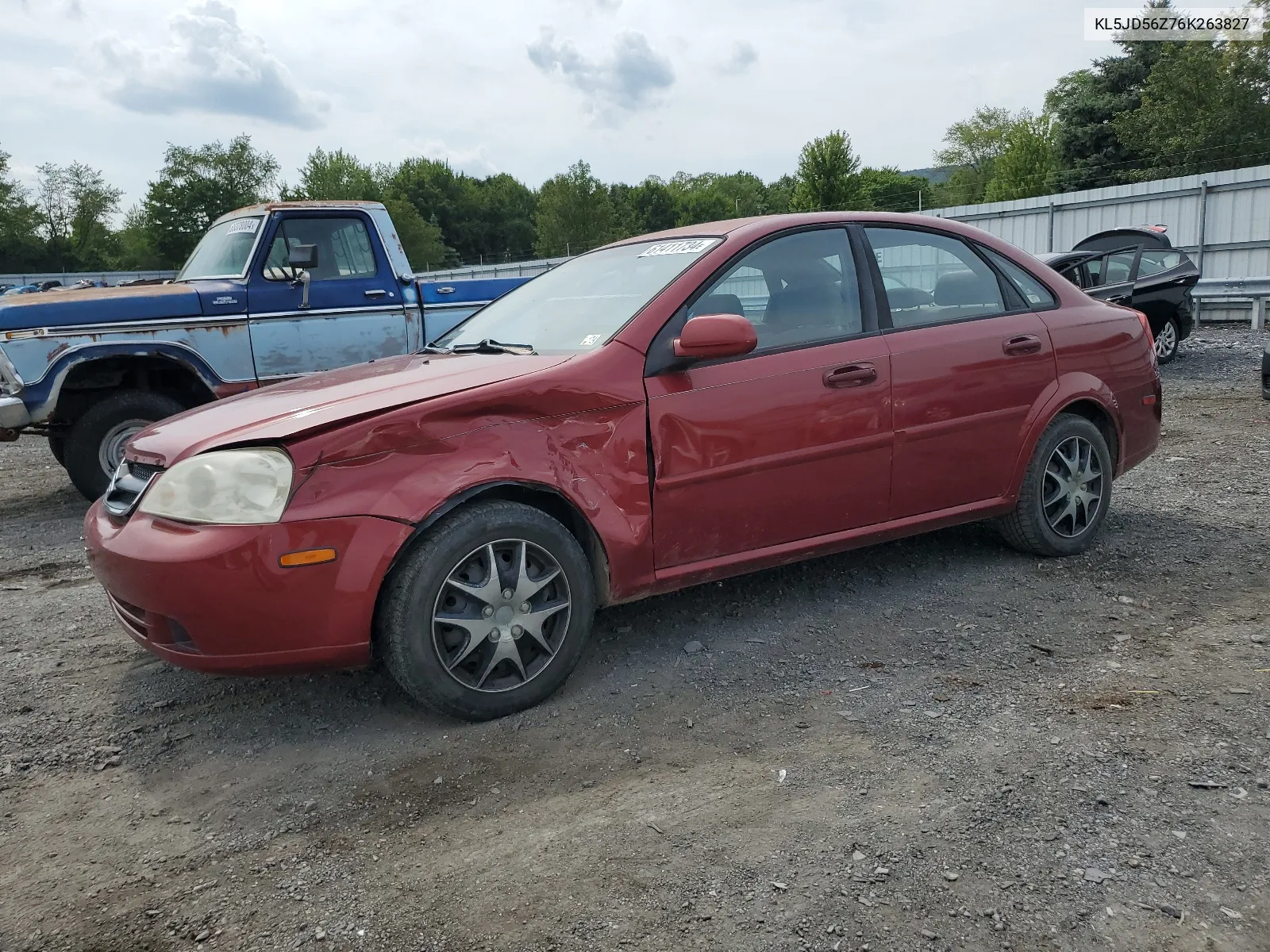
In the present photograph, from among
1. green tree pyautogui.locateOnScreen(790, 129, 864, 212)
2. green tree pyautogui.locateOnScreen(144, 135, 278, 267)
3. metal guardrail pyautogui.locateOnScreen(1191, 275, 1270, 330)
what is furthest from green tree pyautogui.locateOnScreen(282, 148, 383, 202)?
metal guardrail pyautogui.locateOnScreen(1191, 275, 1270, 330)

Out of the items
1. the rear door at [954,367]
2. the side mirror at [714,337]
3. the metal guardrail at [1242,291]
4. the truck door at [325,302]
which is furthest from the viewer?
the metal guardrail at [1242,291]

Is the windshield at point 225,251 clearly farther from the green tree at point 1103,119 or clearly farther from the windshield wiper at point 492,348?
the green tree at point 1103,119

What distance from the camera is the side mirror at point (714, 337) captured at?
342 cm

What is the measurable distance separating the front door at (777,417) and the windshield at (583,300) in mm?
208

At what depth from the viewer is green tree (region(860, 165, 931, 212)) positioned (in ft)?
172

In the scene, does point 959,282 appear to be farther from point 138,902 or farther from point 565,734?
point 138,902

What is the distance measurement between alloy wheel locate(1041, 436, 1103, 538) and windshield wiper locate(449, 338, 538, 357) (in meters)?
2.51

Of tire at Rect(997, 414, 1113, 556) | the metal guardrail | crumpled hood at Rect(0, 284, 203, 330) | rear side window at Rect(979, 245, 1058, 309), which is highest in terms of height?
crumpled hood at Rect(0, 284, 203, 330)

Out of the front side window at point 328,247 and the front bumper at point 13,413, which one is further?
the front side window at point 328,247

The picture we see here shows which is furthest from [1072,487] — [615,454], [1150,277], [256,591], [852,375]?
[1150,277]

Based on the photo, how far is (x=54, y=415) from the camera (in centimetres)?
683

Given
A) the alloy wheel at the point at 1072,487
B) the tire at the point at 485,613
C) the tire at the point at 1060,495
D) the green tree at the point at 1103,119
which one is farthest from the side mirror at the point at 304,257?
the green tree at the point at 1103,119

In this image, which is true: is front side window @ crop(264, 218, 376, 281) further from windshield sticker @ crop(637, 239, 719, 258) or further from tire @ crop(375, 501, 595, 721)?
tire @ crop(375, 501, 595, 721)

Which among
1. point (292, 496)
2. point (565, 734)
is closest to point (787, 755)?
point (565, 734)
